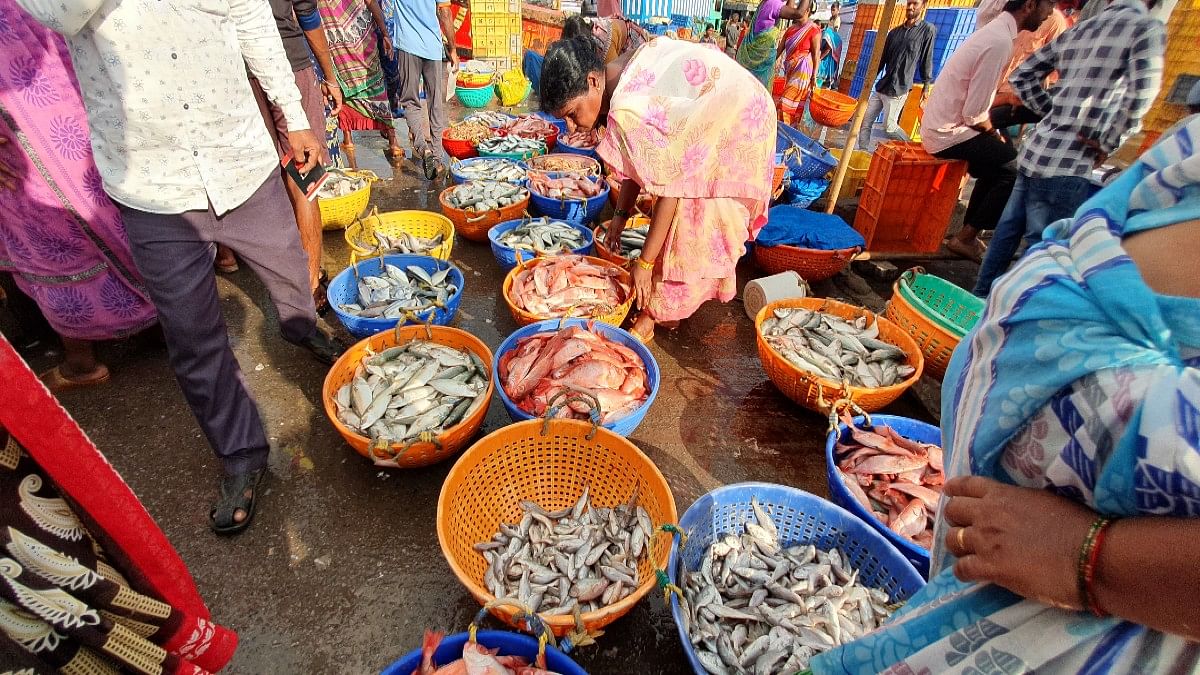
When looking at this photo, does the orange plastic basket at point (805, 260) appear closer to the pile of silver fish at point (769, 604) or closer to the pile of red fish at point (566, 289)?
the pile of red fish at point (566, 289)

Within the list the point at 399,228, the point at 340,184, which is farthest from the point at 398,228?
the point at 340,184

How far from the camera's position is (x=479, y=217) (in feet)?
16.8

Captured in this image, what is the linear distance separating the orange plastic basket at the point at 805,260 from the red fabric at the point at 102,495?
4.48 metres

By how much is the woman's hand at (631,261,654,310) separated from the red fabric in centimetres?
295

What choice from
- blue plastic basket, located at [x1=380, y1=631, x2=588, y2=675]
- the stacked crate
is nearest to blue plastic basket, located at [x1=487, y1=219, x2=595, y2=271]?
blue plastic basket, located at [x1=380, y1=631, x2=588, y2=675]

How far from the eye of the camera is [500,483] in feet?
8.64

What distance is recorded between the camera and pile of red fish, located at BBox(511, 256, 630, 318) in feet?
12.5

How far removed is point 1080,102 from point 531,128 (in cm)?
586

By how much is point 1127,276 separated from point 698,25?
1673 cm

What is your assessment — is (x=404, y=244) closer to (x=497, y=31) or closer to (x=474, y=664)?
(x=474, y=664)

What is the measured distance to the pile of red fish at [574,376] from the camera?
290cm

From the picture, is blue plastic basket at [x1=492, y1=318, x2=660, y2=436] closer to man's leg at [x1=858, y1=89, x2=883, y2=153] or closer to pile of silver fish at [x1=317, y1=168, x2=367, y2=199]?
pile of silver fish at [x1=317, y1=168, x2=367, y2=199]

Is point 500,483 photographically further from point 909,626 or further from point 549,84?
point 549,84

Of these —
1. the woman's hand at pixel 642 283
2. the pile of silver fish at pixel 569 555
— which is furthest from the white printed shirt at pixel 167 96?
the woman's hand at pixel 642 283
